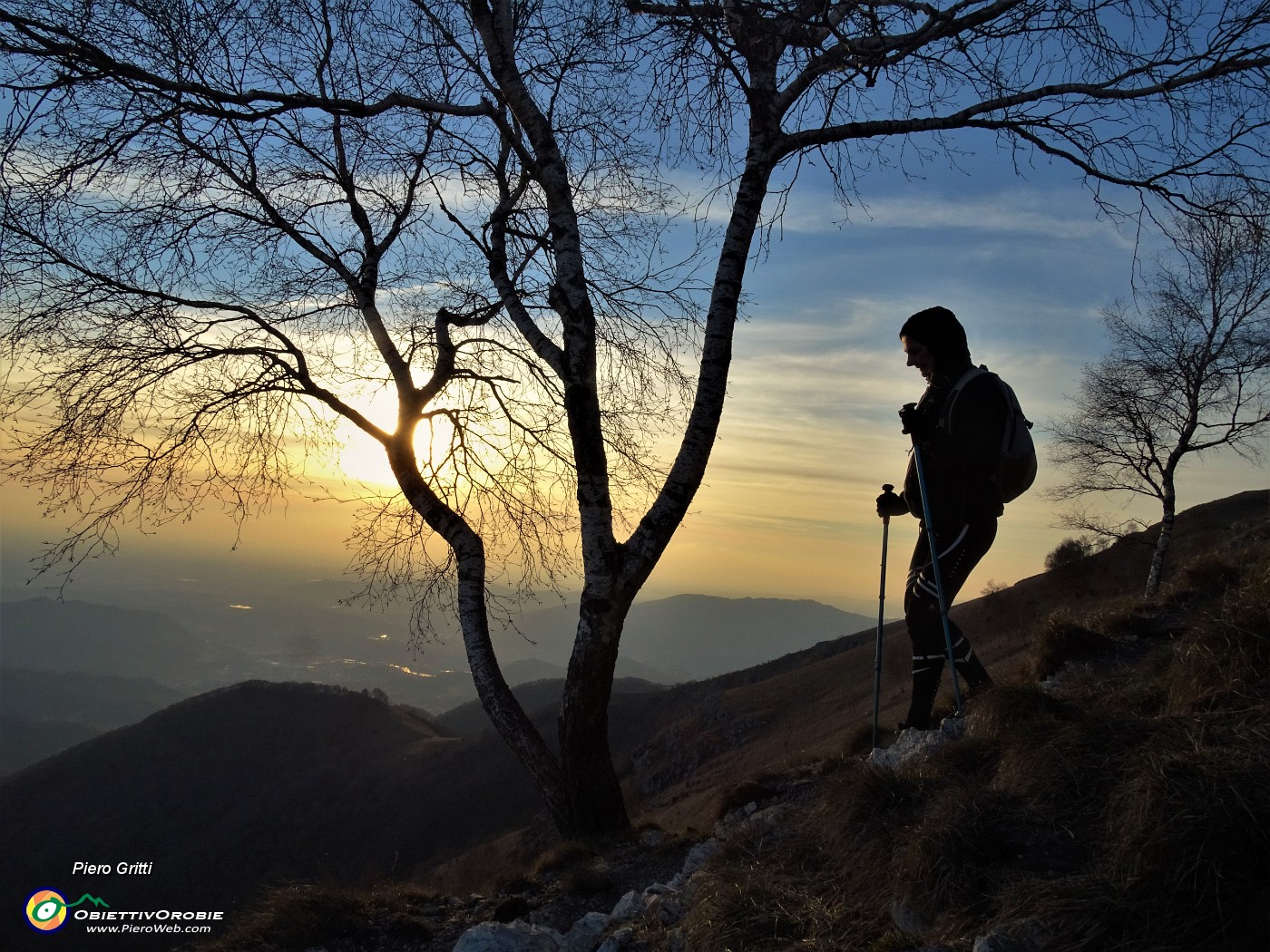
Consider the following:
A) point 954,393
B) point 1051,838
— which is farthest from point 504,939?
point 954,393

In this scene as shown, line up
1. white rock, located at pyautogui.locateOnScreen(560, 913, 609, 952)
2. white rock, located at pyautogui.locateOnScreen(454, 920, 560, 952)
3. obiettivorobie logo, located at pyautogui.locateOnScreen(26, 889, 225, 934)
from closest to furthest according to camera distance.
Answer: white rock, located at pyautogui.locateOnScreen(454, 920, 560, 952)
white rock, located at pyautogui.locateOnScreen(560, 913, 609, 952)
obiettivorobie logo, located at pyautogui.locateOnScreen(26, 889, 225, 934)

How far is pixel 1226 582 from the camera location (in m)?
7.30

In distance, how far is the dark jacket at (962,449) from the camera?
4.83m

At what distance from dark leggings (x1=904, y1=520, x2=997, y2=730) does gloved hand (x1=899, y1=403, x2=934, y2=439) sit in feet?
2.18

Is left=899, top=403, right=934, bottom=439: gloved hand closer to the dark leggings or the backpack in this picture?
the backpack

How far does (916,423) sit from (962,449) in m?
0.33

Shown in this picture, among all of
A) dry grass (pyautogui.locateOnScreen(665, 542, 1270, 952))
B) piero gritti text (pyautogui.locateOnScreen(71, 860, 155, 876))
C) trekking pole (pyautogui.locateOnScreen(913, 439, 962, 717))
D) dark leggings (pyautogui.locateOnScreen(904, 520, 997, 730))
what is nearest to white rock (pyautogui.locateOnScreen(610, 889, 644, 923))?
dry grass (pyautogui.locateOnScreen(665, 542, 1270, 952))

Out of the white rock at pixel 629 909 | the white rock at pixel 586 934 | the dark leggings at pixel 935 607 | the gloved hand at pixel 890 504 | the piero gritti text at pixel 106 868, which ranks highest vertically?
the gloved hand at pixel 890 504

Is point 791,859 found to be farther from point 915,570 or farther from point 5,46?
point 5,46

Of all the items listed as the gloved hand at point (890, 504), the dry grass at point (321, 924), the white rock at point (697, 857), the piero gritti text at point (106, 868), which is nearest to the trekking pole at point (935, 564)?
the gloved hand at point (890, 504)

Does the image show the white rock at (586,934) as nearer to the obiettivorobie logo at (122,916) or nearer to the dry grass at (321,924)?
the dry grass at (321,924)

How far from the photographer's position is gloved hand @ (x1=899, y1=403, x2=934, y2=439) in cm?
497

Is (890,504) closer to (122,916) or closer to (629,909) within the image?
(629,909)

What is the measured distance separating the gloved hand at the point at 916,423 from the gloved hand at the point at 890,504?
0.71 m
